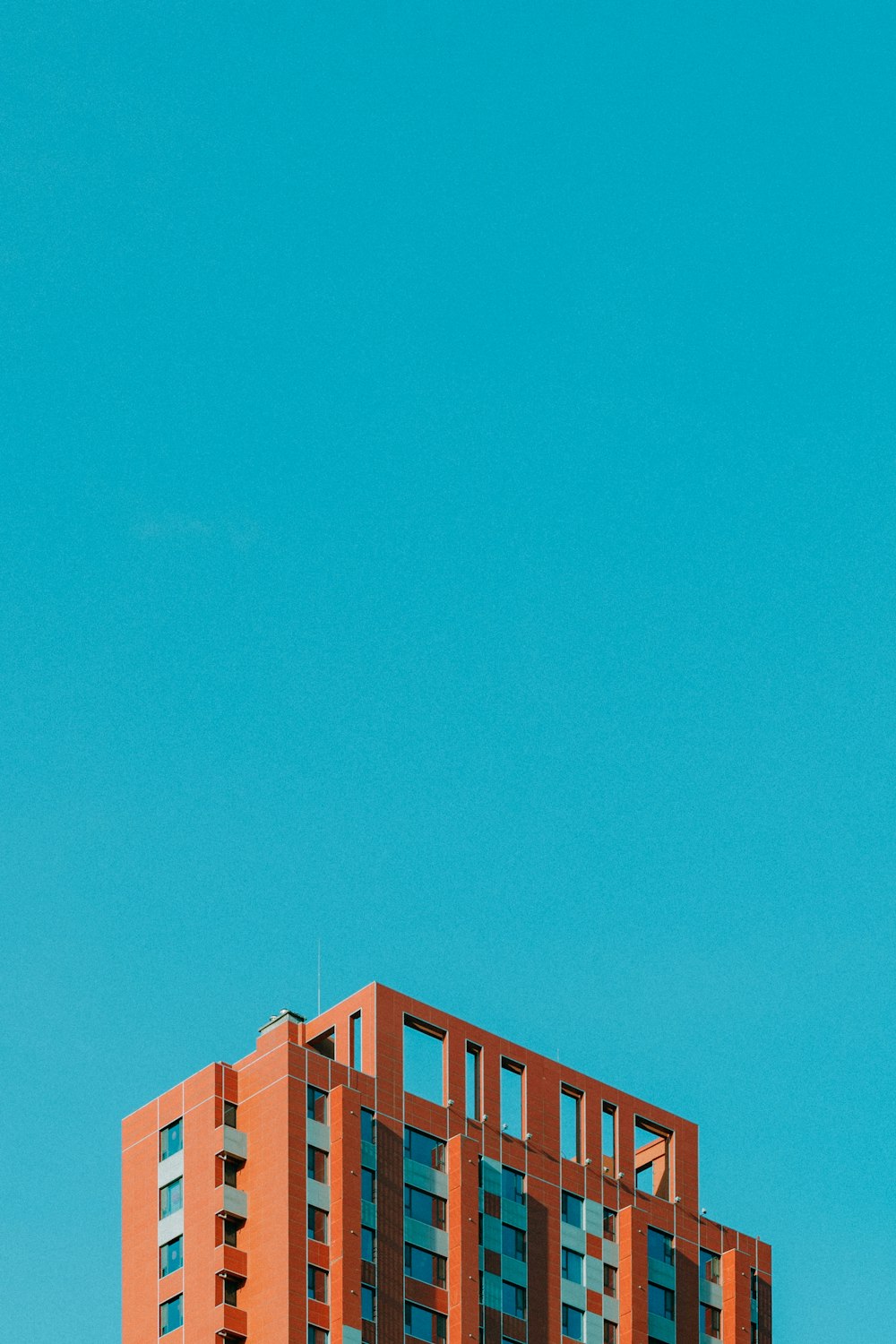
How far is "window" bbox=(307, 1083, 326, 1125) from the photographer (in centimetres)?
17088

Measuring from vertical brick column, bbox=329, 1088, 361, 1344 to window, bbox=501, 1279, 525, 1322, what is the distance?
10917 millimetres

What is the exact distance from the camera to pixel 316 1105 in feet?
562

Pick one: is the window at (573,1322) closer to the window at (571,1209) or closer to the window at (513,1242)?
the window at (513,1242)

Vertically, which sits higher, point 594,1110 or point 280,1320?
point 594,1110

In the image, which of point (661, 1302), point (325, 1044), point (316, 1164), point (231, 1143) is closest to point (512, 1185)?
point (661, 1302)

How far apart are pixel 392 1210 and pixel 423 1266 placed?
339 centimetres

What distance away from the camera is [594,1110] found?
187m

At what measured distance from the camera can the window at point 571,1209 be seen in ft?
596

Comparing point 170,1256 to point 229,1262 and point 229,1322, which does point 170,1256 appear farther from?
point 229,1322

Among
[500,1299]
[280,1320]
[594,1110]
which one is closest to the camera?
[280,1320]

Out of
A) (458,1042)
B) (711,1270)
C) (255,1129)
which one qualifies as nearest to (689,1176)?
(711,1270)

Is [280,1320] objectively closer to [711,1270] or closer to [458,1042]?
[458,1042]

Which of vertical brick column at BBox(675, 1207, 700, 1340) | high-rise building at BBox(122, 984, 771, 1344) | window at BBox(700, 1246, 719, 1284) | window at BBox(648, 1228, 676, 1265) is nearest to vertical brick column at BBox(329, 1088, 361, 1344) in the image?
high-rise building at BBox(122, 984, 771, 1344)

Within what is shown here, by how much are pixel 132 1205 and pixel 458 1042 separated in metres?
19.7
